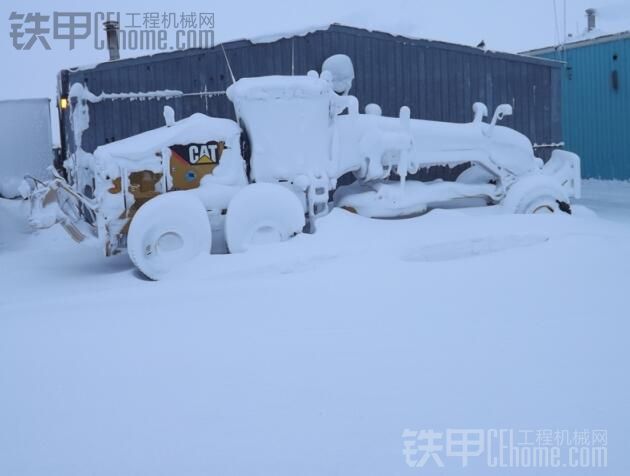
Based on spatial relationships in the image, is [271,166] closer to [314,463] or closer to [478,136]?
[478,136]

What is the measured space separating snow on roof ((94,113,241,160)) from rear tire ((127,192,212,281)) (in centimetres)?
60

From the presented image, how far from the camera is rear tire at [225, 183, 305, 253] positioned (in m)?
7.40

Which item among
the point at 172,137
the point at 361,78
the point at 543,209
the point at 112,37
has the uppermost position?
the point at 112,37

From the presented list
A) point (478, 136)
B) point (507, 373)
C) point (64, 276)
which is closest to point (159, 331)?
point (507, 373)

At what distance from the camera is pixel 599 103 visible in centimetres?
1783

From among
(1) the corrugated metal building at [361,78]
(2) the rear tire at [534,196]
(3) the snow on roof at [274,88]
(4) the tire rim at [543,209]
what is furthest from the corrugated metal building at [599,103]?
(3) the snow on roof at [274,88]

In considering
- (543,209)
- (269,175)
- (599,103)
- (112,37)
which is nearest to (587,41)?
(599,103)

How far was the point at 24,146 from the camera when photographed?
1519 centimetres

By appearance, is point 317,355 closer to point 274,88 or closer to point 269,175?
point 269,175

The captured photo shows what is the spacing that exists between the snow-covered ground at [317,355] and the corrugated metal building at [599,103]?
37.3ft

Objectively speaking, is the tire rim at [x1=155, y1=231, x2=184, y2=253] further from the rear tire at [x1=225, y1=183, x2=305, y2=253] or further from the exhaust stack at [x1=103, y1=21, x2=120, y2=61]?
the exhaust stack at [x1=103, y1=21, x2=120, y2=61]

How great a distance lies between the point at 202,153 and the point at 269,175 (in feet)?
2.77

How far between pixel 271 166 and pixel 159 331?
11.7 ft

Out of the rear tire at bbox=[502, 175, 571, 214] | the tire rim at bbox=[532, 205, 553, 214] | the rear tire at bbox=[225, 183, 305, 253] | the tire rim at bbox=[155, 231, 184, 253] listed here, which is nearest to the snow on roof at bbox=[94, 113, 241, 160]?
the rear tire at bbox=[225, 183, 305, 253]
